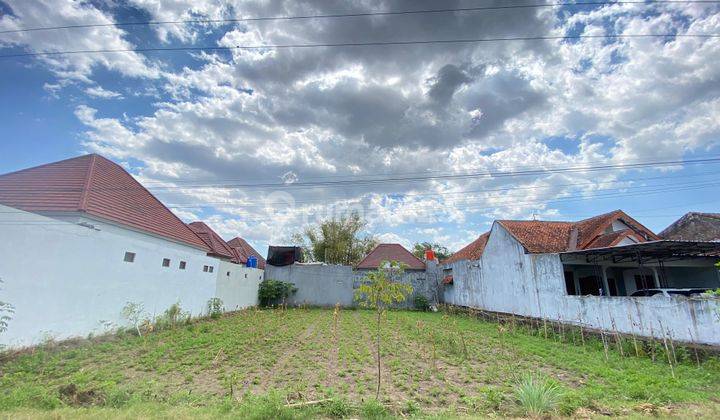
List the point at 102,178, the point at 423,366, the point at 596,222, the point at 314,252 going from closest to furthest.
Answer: the point at 423,366, the point at 102,178, the point at 596,222, the point at 314,252

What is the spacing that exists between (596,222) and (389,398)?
14292mm

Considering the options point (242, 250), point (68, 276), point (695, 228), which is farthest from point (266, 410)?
point (242, 250)

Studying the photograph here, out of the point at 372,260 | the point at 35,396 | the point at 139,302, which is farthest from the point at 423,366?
the point at 372,260

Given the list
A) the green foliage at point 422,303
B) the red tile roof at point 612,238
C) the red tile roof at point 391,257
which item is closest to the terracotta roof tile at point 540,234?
the red tile roof at point 612,238

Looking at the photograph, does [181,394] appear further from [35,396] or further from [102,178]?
[102,178]

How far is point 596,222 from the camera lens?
14.5 metres

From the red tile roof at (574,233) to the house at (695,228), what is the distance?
12.5 ft

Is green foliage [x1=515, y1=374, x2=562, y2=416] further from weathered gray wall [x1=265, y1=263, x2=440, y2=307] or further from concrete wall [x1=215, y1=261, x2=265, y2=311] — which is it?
weathered gray wall [x1=265, y1=263, x2=440, y2=307]

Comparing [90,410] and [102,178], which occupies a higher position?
[102,178]

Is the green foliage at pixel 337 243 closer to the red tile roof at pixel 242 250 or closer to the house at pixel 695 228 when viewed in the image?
the red tile roof at pixel 242 250

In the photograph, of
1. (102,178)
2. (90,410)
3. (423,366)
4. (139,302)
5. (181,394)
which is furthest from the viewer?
(102,178)

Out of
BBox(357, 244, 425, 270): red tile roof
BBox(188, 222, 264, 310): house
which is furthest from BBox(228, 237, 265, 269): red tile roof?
BBox(357, 244, 425, 270): red tile roof

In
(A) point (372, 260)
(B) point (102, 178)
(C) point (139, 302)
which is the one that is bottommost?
(C) point (139, 302)

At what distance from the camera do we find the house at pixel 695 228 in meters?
15.7
